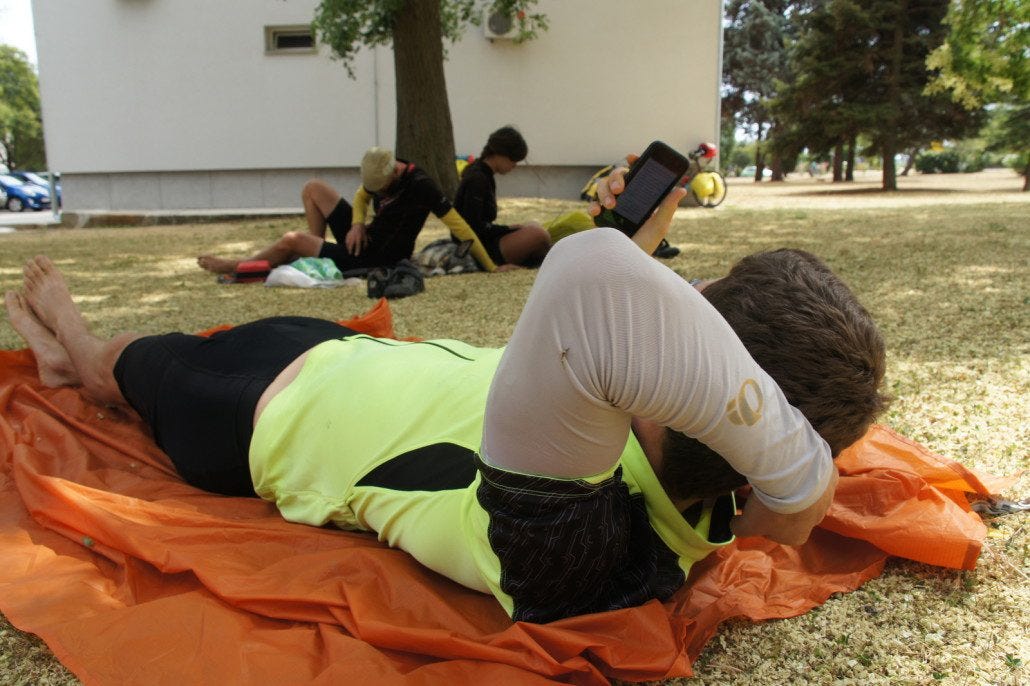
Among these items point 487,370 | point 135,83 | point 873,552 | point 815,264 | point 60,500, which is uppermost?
point 135,83

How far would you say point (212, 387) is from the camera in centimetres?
194

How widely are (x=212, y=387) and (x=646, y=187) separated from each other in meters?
1.20

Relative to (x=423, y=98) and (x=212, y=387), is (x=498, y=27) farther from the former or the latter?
(x=212, y=387)

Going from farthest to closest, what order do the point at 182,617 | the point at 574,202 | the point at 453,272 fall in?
1. the point at 574,202
2. the point at 453,272
3. the point at 182,617

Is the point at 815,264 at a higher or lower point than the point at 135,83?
lower

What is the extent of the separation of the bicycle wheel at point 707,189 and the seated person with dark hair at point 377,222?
7.14 m

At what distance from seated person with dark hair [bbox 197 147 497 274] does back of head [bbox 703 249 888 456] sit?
15.4 ft

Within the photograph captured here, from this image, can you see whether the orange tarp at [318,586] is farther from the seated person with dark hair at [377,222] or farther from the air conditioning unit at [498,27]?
the air conditioning unit at [498,27]

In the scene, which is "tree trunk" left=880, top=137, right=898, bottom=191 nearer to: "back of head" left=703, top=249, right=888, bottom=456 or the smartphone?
the smartphone

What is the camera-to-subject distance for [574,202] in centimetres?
1269

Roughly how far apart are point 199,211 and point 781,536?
13.5 metres

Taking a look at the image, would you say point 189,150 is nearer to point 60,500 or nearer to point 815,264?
point 60,500

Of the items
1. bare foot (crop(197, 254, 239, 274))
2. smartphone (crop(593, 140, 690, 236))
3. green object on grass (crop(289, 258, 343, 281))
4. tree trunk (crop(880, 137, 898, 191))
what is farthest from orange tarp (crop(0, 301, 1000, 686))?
tree trunk (crop(880, 137, 898, 191))

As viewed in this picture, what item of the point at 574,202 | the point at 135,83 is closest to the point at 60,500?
the point at 574,202
